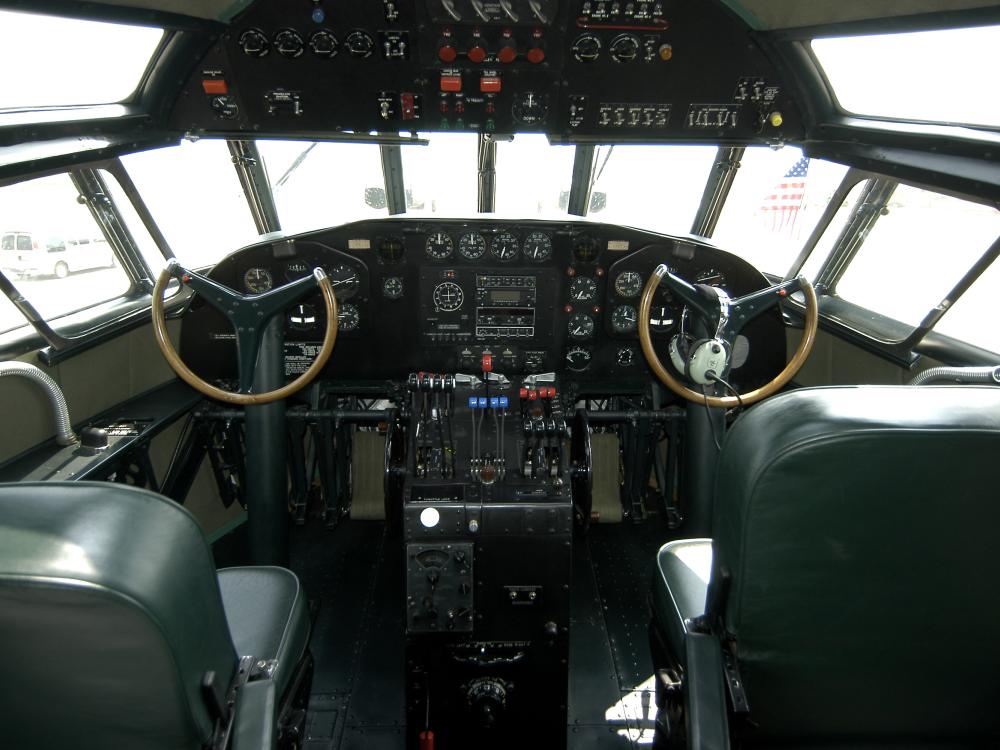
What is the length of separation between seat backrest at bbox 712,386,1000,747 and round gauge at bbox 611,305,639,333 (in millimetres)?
2159

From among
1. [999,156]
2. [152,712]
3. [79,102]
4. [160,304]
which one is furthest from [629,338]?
[152,712]

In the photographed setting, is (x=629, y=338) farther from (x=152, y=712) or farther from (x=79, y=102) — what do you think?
(x=152, y=712)

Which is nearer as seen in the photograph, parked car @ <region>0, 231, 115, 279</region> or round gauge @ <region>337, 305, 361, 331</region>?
parked car @ <region>0, 231, 115, 279</region>

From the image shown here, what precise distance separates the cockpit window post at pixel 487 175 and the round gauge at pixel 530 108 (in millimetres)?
858

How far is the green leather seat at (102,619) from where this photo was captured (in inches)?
37.0

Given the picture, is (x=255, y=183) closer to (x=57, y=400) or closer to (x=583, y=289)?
(x=57, y=400)

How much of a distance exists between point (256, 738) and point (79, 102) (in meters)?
2.53

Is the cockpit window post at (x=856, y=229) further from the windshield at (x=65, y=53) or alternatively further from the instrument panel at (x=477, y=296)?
the windshield at (x=65, y=53)

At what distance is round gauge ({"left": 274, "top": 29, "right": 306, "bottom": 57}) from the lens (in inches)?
109

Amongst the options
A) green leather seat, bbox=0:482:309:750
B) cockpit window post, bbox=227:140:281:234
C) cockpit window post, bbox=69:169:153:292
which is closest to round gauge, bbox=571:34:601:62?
cockpit window post, bbox=227:140:281:234

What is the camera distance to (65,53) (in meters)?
2.54

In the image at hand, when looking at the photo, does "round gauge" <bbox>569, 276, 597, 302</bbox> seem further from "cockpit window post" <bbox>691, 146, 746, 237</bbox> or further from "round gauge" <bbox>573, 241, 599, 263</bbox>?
"cockpit window post" <bbox>691, 146, 746, 237</bbox>

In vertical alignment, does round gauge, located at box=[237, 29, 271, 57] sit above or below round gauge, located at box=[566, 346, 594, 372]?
above

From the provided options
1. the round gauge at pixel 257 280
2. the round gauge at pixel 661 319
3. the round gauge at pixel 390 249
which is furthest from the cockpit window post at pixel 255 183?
the round gauge at pixel 661 319
